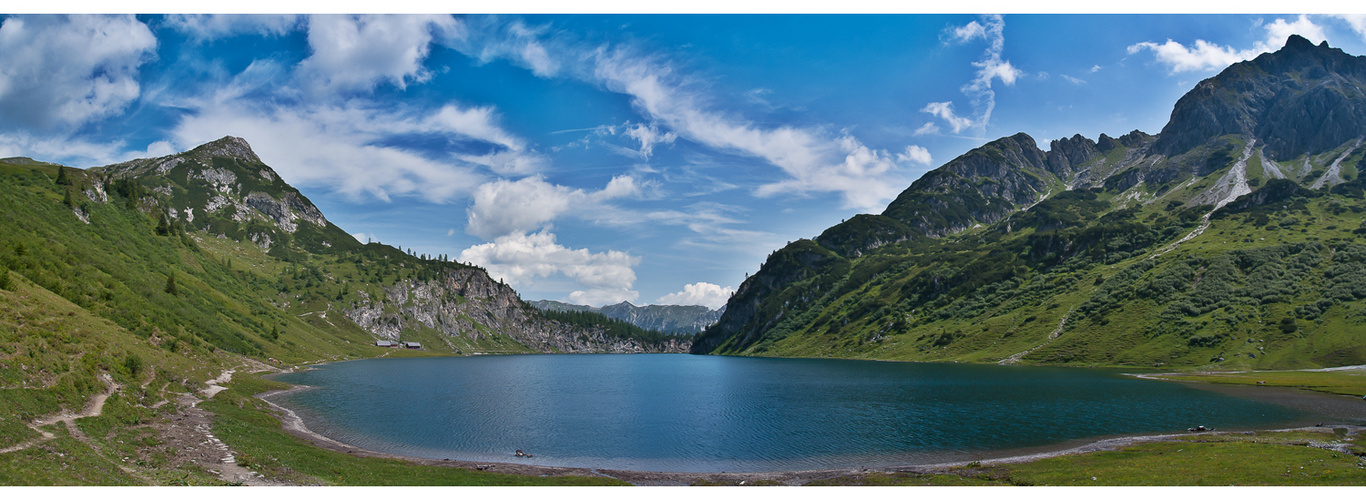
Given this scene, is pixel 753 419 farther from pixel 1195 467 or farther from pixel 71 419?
pixel 71 419

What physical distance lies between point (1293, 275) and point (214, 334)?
286651 millimetres

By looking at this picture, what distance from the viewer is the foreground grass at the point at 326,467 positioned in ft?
115

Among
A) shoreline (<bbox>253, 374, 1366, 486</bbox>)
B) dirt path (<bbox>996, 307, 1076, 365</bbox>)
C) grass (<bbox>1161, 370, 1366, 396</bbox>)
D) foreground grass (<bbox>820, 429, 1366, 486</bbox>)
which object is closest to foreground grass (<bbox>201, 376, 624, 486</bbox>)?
shoreline (<bbox>253, 374, 1366, 486</bbox>)

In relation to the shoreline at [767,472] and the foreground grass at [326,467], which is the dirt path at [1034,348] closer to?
→ the shoreline at [767,472]

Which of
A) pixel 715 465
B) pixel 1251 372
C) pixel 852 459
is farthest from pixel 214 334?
pixel 1251 372

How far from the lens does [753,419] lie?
241 ft

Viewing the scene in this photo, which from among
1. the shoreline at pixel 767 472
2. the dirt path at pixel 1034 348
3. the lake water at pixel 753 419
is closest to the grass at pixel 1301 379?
the lake water at pixel 753 419

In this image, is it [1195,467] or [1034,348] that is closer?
[1195,467]

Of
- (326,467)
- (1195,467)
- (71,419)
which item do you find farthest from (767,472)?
(71,419)

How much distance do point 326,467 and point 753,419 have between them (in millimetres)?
49765

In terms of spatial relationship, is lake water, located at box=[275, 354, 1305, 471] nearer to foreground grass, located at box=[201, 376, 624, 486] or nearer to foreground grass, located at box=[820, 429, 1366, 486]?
foreground grass, located at box=[201, 376, 624, 486]

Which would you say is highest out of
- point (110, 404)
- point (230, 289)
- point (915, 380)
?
point (230, 289)

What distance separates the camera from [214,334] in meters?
109

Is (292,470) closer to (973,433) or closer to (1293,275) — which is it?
(973,433)
